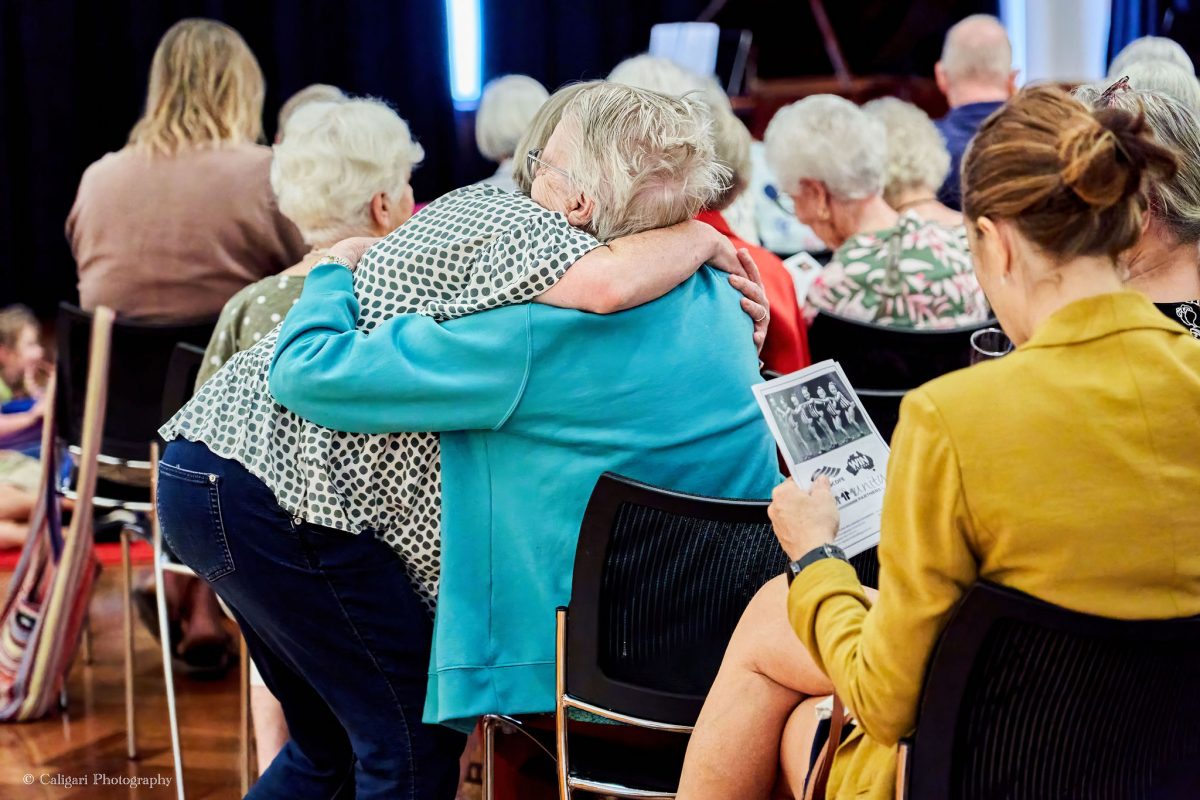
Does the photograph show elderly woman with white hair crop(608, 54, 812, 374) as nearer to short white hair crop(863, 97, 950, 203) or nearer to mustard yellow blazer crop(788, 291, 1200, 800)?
short white hair crop(863, 97, 950, 203)

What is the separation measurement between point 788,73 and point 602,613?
719 cm

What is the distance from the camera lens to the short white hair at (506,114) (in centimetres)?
449

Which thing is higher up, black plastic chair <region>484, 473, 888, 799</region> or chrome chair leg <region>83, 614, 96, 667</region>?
black plastic chair <region>484, 473, 888, 799</region>

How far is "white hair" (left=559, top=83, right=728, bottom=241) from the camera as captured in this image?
1.91m

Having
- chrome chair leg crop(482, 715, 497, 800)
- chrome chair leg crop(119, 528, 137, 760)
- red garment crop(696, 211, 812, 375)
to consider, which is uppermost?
red garment crop(696, 211, 812, 375)

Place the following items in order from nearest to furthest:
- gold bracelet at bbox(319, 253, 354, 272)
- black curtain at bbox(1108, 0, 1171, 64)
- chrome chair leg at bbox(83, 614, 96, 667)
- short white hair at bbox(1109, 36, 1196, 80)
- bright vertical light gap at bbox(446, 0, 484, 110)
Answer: gold bracelet at bbox(319, 253, 354, 272), chrome chair leg at bbox(83, 614, 96, 667), short white hair at bbox(1109, 36, 1196, 80), black curtain at bbox(1108, 0, 1171, 64), bright vertical light gap at bbox(446, 0, 484, 110)

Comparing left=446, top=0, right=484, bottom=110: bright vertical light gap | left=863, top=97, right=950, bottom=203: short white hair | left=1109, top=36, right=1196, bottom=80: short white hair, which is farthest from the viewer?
left=446, top=0, right=484, bottom=110: bright vertical light gap

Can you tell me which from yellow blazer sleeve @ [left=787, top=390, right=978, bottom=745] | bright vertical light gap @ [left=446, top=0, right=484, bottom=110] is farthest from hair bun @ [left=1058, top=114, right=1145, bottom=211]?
bright vertical light gap @ [left=446, top=0, right=484, bottom=110]

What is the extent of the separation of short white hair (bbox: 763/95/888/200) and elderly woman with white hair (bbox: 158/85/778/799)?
1.44m

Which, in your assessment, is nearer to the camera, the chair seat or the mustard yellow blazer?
the mustard yellow blazer

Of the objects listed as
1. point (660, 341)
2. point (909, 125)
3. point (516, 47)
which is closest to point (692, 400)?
point (660, 341)

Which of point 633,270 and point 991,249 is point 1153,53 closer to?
point 633,270

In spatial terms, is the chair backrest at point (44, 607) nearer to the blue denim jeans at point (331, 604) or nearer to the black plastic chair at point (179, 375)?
the black plastic chair at point (179, 375)

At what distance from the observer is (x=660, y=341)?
1893 mm
